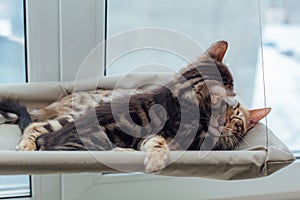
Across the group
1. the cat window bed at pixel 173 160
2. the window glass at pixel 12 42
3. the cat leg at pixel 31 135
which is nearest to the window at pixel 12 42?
the window glass at pixel 12 42

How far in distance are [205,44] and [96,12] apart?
322mm

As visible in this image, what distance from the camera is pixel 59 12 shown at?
122cm

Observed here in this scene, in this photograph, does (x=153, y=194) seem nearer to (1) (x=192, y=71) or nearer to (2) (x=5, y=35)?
(1) (x=192, y=71)

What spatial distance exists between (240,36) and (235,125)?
Answer: 42 cm

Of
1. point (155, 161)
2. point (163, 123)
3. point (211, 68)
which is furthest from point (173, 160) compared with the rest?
point (211, 68)

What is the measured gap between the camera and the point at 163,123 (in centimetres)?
101

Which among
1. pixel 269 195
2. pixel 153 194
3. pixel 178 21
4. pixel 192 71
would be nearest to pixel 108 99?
pixel 192 71

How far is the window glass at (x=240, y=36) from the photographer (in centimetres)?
130

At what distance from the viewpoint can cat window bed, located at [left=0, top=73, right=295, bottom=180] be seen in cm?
84

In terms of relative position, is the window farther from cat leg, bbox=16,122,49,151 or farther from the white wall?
cat leg, bbox=16,122,49,151

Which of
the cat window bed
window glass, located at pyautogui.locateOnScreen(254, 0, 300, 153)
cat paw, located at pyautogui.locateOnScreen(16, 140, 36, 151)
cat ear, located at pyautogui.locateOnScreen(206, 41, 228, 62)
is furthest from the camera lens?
window glass, located at pyautogui.locateOnScreen(254, 0, 300, 153)

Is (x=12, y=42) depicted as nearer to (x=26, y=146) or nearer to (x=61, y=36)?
(x=61, y=36)

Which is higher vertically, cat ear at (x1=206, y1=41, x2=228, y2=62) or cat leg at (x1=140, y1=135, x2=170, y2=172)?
cat ear at (x1=206, y1=41, x2=228, y2=62)

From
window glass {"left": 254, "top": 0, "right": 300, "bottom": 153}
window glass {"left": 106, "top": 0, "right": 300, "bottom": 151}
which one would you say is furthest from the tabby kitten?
window glass {"left": 254, "top": 0, "right": 300, "bottom": 153}
